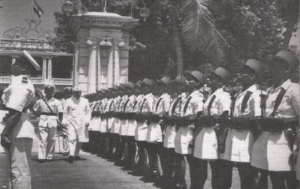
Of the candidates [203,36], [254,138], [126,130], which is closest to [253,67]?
[254,138]

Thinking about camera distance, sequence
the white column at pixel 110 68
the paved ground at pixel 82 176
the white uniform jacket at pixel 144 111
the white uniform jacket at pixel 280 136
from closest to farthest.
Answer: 1. the white uniform jacket at pixel 280 136
2. the paved ground at pixel 82 176
3. the white uniform jacket at pixel 144 111
4. the white column at pixel 110 68

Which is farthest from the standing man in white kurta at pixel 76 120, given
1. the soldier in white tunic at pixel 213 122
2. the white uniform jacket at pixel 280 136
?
the white uniform jacket at pixel 280 136

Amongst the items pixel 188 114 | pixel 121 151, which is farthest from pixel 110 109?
pixel 188 114

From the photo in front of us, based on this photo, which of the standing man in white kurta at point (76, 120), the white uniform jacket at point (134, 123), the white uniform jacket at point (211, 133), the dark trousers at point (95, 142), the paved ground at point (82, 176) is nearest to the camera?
the white uniform jacket at point (211, 133)

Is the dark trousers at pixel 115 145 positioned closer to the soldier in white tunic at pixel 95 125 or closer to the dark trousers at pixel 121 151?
the dark trousers at pixel 121 151

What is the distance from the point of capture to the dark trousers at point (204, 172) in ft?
23.1

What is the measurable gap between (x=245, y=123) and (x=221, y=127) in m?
0.64

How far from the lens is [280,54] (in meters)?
5.58

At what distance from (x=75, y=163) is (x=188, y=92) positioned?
16.0 feet

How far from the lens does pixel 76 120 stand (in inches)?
522

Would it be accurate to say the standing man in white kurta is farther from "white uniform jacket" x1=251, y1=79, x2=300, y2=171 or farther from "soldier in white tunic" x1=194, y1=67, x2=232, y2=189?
"white uniform jacket" x1=251, y1=79, x2=300, y2=171

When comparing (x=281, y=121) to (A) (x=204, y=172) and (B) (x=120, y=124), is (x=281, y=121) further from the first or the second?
(B) (x=120, y=124)

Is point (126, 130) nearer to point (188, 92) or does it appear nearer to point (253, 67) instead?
point (188, 92)

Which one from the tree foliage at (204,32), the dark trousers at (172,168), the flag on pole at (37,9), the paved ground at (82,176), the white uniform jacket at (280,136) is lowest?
the paved ground at (82,176)
